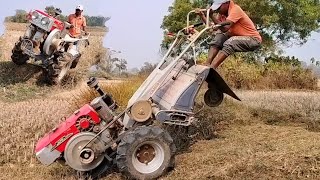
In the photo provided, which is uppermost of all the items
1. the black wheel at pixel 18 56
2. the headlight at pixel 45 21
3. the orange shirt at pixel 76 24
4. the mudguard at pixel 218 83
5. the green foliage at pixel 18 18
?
the mudguard at pixel 218 83

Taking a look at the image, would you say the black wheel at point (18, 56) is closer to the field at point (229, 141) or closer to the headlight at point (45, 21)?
the headlight at point (45, 21)

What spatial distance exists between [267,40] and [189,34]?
20.8 metres

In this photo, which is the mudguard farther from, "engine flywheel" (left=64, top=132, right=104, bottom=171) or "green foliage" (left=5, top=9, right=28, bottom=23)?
"green foliage" (left=5, top=9, right=28, bottom=23)

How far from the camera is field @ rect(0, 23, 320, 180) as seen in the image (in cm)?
643

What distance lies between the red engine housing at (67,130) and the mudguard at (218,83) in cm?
171

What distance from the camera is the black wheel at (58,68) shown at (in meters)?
16.0

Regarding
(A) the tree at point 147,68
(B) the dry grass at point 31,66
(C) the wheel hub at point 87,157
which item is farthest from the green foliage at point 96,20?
(C) the wheel hub at point 87,157

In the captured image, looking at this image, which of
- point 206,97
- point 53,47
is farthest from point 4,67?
point 206,97

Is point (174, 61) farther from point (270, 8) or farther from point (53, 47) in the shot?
point (270, 8)

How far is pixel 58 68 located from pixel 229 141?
351 inches

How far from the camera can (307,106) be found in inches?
400

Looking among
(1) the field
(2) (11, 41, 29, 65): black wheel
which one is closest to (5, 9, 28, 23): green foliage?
(2) (11, 41, 29, 65): black wheel

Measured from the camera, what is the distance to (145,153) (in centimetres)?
712

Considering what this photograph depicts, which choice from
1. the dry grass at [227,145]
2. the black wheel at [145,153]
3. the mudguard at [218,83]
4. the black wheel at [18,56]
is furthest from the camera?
the black wheel at [18,56]
